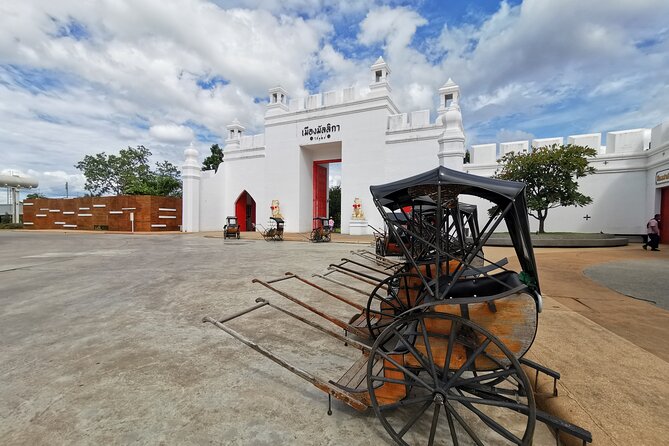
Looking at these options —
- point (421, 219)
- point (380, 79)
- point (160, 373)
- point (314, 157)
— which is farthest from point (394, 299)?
point (314, 157)

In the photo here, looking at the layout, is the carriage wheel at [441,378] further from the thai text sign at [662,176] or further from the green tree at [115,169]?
the green tree at [115,169]

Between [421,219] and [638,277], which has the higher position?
[421,219]

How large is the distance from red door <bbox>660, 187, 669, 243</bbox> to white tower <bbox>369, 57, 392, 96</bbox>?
15.0 m

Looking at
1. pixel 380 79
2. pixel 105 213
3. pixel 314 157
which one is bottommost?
pixel 105 213

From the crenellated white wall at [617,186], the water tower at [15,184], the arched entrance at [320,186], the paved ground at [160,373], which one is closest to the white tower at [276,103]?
the arched entrance at [320,186]

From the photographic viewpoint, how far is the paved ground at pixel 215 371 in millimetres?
1932

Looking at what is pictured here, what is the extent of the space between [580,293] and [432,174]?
4.53m

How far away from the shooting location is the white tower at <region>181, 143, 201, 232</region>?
2402 centimetres

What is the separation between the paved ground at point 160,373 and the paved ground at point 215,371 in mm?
11

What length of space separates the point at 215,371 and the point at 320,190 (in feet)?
76.5

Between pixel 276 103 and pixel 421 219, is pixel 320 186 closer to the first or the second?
pixel 276 103

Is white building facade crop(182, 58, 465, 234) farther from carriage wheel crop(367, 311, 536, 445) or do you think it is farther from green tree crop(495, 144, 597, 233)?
carriage wheel crop(367, 311, 536, 445)

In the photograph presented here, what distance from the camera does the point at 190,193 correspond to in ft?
78.8

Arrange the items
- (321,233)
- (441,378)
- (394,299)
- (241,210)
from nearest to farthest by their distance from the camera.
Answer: (441,378) < (394,299) < (321,233) < (241,210)
